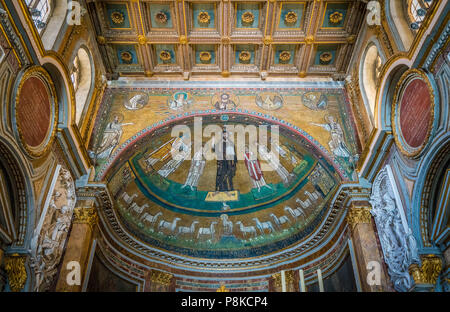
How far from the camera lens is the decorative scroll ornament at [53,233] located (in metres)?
10.3

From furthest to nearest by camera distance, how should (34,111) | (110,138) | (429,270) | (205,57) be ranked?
(205,57) < (110,138) < (34,111) < (429,270)

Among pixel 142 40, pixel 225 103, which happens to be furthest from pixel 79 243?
pixel 142 40

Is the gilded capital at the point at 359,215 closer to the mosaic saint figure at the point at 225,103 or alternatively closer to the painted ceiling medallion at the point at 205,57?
the mosaic saint figure at the point at 225,103

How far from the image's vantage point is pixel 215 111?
50.8ft

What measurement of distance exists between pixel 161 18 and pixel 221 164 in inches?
264

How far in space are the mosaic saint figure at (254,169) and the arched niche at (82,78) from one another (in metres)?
7.03

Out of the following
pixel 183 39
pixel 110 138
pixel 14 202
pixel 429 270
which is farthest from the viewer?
pixel 183 39

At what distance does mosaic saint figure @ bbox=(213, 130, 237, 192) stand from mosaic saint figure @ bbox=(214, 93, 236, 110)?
1.69 meters

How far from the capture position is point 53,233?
37.3 feet

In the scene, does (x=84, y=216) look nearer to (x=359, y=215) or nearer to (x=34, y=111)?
(x=34, y=111)

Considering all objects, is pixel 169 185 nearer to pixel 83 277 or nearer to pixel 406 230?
pixel 83 277

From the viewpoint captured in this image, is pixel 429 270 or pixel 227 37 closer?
pixel 429 270

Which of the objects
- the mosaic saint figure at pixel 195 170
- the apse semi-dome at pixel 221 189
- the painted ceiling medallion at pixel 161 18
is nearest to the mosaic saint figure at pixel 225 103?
the apse semi-dome at pixel 221 189
